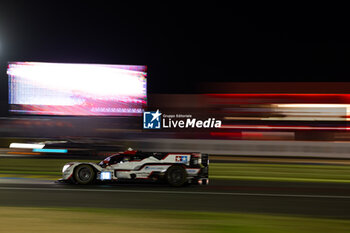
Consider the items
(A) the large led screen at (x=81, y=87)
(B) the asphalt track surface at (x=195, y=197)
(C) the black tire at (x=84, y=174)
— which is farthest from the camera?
(A) the large led screen at (x=81, y=87)

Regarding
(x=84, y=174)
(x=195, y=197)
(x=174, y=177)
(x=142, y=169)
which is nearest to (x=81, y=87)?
(x=84, y=174)

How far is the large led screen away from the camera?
120 feet

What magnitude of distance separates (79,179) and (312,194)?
5841mm

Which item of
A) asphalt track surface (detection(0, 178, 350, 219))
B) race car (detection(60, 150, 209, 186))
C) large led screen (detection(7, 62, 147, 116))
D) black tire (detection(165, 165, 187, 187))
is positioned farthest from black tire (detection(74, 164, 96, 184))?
large led screen (detection(7, 62, 147, 116))

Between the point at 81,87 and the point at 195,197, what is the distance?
95.8 ft

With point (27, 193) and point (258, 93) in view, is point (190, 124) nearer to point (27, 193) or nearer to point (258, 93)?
point (258, 93)

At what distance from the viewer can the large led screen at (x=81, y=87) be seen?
3653 centimetres

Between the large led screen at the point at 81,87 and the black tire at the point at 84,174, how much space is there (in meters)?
25.5

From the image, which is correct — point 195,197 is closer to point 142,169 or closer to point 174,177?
point 174,177

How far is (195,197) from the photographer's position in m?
9.91

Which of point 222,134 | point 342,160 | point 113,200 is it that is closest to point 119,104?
point 222,134

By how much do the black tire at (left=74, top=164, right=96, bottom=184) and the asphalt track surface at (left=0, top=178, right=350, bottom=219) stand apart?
252 millimetres

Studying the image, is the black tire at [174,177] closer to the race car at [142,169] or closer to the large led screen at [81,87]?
the race car at [142,169]

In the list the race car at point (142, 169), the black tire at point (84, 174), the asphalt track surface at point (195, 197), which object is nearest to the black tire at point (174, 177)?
the race car at point (142, 169)
